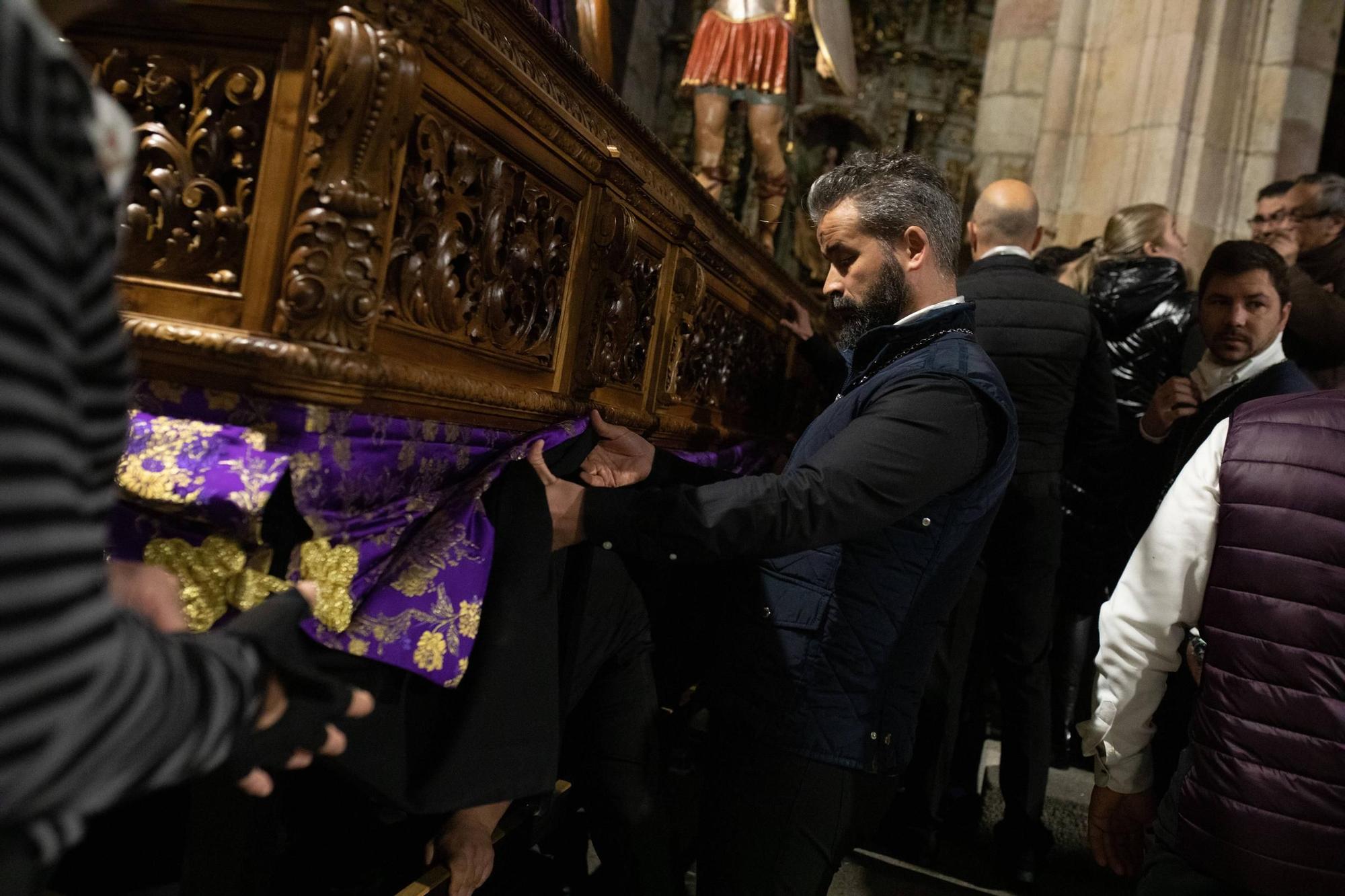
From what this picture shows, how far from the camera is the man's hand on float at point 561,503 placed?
147cm

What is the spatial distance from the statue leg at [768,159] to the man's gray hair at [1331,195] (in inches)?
76.8

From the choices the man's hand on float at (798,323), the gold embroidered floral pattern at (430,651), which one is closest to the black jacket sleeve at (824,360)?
the man's hand on float at (798,323)

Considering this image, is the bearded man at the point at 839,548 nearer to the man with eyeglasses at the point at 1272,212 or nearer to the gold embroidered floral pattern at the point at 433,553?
the gold embroidered floral pattern at the point at 433,553

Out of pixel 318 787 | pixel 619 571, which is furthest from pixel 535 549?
pixel 318 787

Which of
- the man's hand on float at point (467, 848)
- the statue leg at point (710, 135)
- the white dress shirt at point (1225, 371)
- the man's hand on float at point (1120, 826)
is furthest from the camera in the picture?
the statue leg at point (710, 135)

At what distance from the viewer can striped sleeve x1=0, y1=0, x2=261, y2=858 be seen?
49cm

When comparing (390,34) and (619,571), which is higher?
(390,34)

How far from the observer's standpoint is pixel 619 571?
1793mm

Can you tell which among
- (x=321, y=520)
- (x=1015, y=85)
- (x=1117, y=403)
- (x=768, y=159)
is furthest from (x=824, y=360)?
(x=1015, y=85)

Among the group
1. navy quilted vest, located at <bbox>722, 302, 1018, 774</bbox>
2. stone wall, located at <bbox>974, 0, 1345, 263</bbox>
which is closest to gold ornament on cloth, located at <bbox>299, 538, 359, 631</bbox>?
navy quilted vest, located at <bbox>722, 302, 1018, 774</bbox>

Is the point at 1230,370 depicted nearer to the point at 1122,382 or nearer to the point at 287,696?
the point at 1122,382

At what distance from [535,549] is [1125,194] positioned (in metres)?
5.30

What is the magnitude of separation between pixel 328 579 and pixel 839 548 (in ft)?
3.05

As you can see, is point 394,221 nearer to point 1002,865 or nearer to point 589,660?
point 589,660
